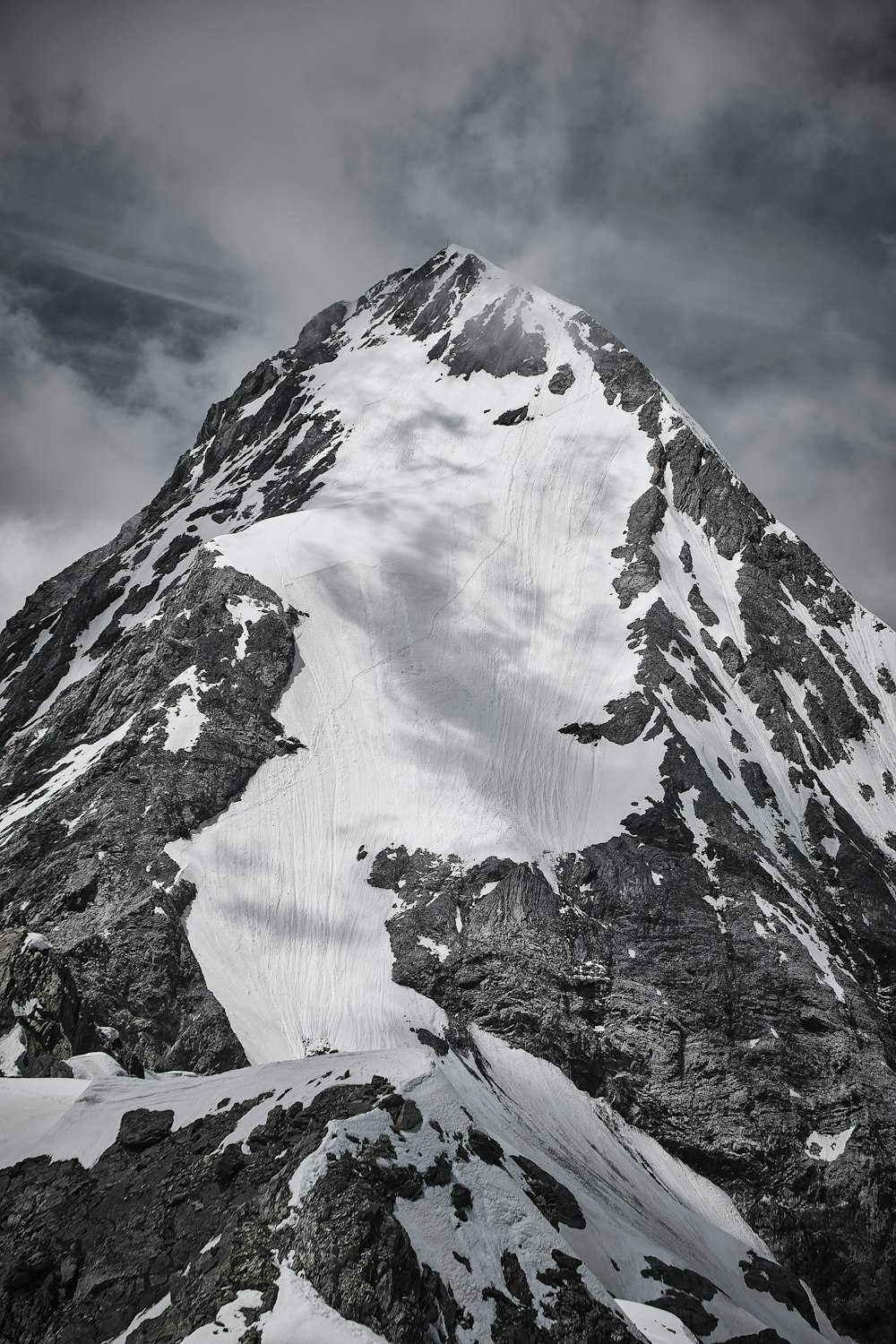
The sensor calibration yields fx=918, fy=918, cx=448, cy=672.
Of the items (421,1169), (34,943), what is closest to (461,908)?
(34,943)

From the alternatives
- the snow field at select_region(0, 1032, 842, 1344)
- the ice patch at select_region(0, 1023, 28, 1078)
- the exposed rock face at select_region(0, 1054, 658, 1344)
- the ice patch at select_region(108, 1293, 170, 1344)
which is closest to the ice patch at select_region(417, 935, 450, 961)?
the snow field at select_region(0, 1032, 842, 1344)

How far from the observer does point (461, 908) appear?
80000mm

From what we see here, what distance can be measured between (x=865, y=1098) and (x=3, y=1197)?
66144mm

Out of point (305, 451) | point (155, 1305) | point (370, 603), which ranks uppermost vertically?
point (305, 451)

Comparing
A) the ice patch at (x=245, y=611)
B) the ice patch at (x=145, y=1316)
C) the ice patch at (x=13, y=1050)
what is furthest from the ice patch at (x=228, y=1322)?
the ice patch at (x=245, y=611)

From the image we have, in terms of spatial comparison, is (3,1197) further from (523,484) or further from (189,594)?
(523,484)

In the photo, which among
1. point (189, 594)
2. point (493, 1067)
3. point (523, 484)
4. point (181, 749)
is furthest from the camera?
point (523, 484)

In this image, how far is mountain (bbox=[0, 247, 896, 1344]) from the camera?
25.3m

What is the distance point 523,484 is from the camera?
12388 cm

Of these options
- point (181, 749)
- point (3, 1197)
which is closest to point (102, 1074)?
point (3, 1197)

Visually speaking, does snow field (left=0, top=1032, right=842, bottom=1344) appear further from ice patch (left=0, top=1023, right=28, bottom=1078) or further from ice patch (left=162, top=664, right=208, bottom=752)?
ice patch (left=162, top=664, right=208, bottom=752)

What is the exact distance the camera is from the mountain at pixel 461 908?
25328 millimetres

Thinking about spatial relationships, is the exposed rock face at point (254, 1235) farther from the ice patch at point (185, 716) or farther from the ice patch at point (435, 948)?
the ice patch at point (185, 716)

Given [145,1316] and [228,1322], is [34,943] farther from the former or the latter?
[228,1322]
